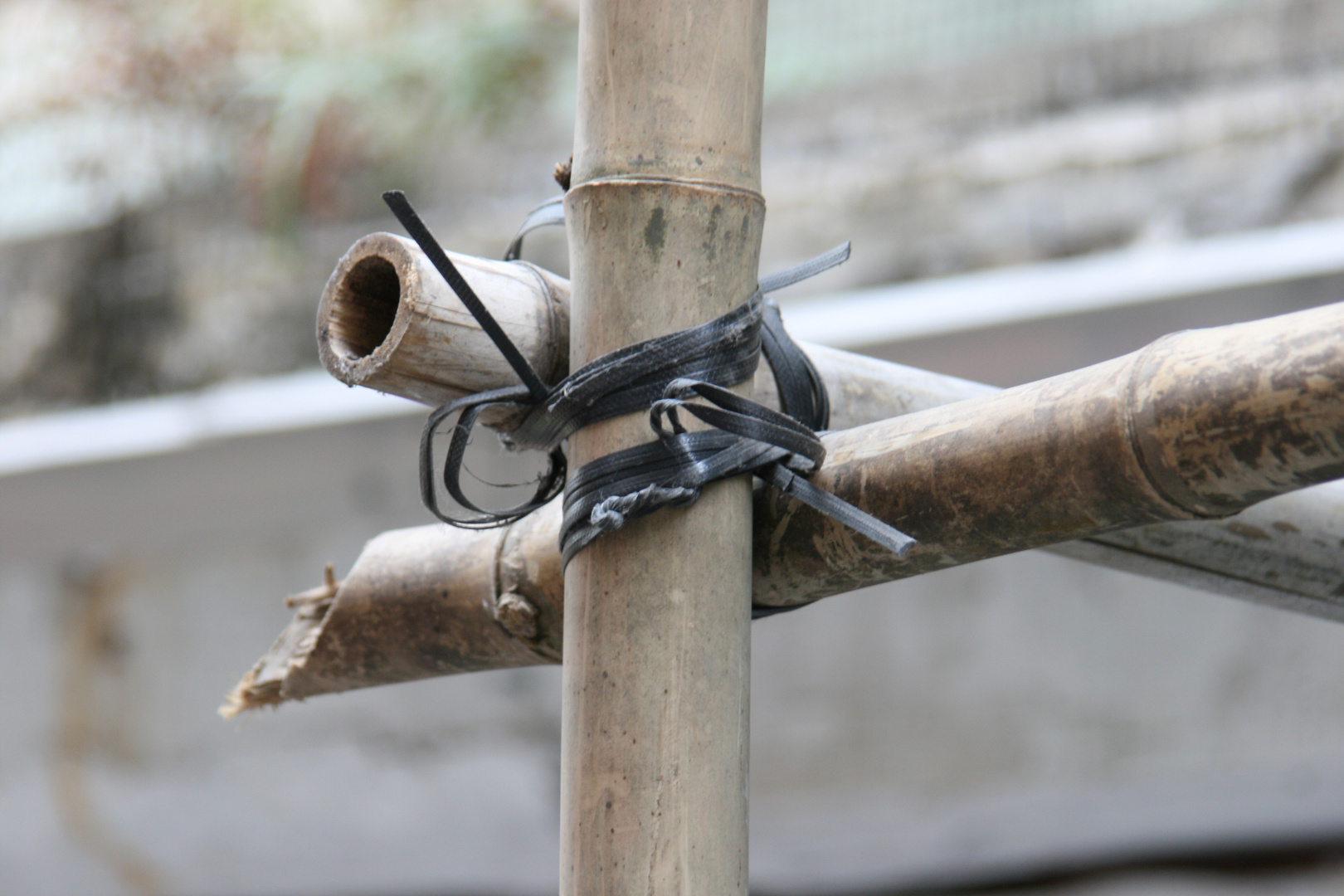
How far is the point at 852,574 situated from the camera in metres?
0.54

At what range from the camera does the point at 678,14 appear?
0.52 m

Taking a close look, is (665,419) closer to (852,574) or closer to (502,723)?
(852,574)

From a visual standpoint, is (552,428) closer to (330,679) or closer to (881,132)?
(330,679)

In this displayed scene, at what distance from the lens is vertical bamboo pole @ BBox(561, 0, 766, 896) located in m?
0.49

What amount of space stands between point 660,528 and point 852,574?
0.30 feet

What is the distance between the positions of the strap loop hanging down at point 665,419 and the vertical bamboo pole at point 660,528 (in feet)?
0.03

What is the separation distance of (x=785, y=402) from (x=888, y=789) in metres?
1.49

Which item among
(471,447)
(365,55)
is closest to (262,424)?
(471,447)

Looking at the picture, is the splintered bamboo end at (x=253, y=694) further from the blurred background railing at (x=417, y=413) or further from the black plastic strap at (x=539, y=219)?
the blurred background railing at (x=417, y=413)

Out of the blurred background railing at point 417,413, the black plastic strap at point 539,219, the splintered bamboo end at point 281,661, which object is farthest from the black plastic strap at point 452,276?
the blurred background railing at point 417,413

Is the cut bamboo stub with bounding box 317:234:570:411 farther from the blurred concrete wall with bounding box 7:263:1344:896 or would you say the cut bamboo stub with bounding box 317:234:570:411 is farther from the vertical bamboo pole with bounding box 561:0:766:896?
the blurred concrete wall with bounding box 7:263:1344:896

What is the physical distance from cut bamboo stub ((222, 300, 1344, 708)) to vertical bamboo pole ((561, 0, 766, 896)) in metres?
0.07

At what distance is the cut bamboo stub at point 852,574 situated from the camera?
2.06 ft

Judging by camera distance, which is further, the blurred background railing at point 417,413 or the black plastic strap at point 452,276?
the blurred background railing at point 417,413
